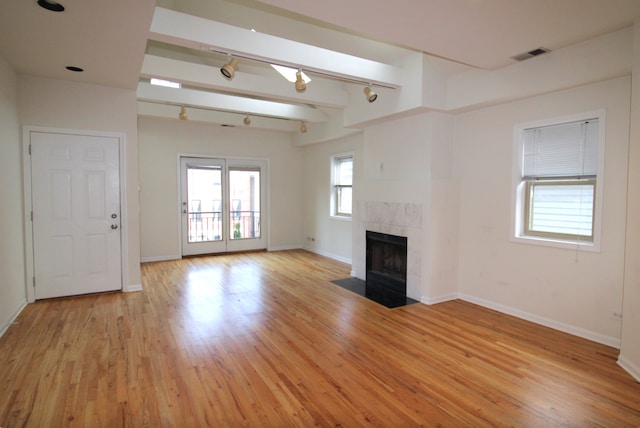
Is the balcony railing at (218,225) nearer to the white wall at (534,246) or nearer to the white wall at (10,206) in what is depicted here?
the white wall at (10,206)

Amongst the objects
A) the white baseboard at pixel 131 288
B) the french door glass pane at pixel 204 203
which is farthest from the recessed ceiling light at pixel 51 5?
the french door glass pane at pixel 204 203

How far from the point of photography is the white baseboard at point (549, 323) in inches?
127

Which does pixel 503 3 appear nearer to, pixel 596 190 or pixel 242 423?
pixel 596 190

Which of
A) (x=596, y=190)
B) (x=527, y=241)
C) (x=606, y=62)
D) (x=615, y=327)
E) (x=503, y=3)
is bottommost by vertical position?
(x=615, y=327)

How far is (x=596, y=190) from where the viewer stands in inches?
128

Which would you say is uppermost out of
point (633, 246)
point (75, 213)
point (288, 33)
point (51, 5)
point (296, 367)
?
point (288, 33)

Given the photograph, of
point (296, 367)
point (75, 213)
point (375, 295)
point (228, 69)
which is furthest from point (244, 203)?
point (296, 367)

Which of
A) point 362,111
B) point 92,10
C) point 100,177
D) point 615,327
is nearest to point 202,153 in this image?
point 100,177

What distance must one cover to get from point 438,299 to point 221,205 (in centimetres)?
496

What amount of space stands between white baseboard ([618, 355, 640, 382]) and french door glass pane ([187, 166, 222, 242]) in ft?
22.0

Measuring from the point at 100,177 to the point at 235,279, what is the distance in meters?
2.35

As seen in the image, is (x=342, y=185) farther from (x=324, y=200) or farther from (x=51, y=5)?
(x=51, y=5)

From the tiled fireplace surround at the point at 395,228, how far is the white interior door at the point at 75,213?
3.44m

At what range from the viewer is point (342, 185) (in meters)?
7.06
